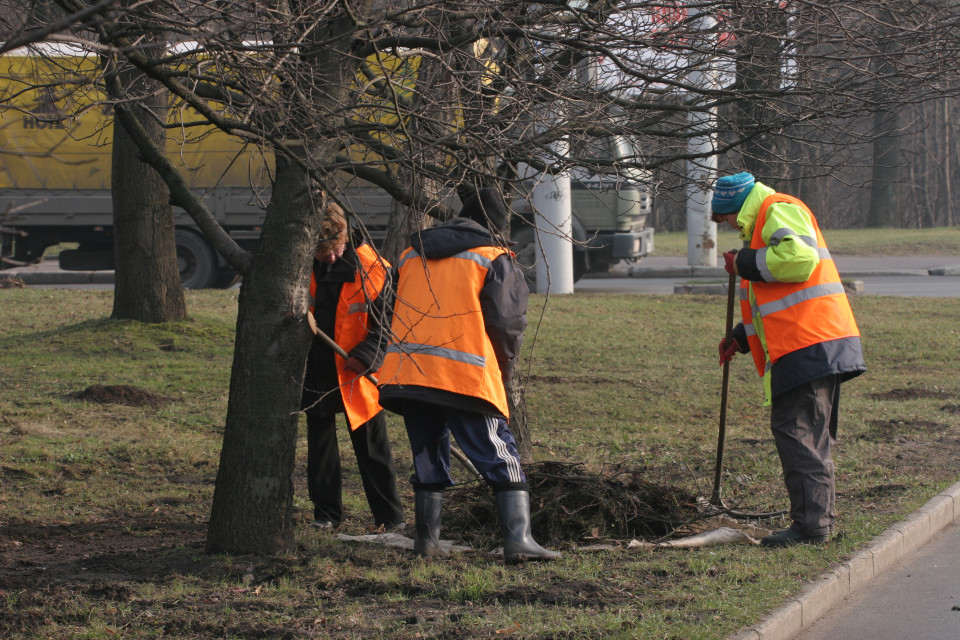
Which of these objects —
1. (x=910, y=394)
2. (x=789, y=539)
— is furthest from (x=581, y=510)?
(x=910, y=394)

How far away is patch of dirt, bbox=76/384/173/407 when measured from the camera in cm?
810

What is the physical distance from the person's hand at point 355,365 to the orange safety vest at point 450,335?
0.44 m

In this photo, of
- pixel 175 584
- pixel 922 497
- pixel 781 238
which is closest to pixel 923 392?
pixel 922 497

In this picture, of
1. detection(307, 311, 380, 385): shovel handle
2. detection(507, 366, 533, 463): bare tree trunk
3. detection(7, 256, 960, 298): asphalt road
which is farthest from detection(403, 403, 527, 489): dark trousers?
detection(7, 256, 960, 298): asphalt road

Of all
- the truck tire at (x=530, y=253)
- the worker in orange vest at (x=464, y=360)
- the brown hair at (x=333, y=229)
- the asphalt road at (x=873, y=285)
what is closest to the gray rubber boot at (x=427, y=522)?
the worker in orange vest at (x=464, y=360)

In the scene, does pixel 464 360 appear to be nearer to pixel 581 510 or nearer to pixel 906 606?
pixel 581 510

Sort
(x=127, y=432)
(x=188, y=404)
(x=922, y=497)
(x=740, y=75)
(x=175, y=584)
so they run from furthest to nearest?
1. (x=188, y=404)
2. (x=127, y=432)
3. (x=740, y=75)
4. (x=922, y=497)
5. (x=175, y=584)

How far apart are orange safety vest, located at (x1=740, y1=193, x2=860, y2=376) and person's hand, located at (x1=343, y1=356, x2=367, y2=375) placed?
1.96 metres

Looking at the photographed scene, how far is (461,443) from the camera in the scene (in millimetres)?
4695

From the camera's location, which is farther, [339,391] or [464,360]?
[339,391]

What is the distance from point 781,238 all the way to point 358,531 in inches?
100

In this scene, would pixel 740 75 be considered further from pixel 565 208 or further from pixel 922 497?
pixel 565 208

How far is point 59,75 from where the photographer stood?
17.0ft

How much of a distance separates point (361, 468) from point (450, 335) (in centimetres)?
117
